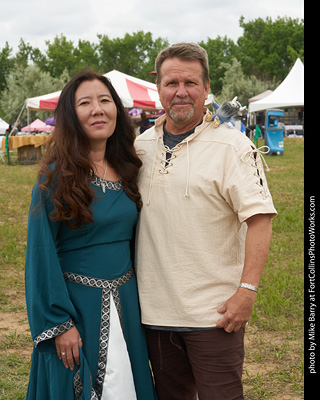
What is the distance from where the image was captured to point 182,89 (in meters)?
2.37

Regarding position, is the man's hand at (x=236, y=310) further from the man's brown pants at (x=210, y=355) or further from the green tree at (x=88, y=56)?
the green tree at (x=88, y=56)

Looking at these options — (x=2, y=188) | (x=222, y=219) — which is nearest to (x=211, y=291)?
(x=222, y=219)

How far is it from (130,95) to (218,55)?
5967 cm

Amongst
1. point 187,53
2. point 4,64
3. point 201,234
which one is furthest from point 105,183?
point 4,64

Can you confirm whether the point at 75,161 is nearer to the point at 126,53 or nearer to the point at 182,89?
Result: the point at 182,89

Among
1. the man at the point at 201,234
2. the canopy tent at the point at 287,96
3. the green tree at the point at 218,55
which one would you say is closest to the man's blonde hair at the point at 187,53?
Answer: the man at the point at 201,234

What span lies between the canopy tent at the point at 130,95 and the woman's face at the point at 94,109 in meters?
11.3

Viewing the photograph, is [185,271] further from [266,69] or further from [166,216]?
[266,69]

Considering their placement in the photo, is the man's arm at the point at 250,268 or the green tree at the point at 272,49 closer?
the man's arm at the point at 250,268

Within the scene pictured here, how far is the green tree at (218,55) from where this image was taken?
2488 inches

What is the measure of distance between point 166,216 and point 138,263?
29 centimetres

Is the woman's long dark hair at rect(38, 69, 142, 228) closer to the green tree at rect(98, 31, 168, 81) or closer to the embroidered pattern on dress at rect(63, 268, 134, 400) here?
the embroidered pattern on dress at rect(63, 268, 134, 400)

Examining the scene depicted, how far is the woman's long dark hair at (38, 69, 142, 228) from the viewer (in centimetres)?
222

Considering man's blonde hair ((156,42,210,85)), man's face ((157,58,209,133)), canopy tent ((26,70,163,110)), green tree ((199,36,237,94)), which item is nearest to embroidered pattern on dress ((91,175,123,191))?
man's face ((157,58,209,133))
